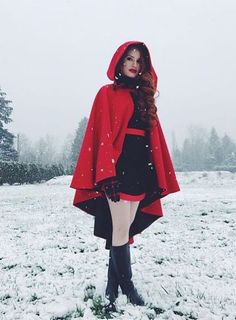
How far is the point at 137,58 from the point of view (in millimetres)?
3205

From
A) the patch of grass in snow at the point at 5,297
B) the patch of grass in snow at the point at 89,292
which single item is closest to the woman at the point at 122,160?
the patch of grass in snow at the point at 89,292

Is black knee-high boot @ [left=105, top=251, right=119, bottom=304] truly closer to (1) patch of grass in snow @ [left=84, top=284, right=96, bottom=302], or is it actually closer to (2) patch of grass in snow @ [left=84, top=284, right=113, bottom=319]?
(2) patch of grass in snow @ [left=84, top=284, right=113, bottom=319]

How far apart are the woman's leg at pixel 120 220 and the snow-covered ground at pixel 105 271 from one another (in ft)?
1.81

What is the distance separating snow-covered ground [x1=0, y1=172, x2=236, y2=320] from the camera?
9.49 ft

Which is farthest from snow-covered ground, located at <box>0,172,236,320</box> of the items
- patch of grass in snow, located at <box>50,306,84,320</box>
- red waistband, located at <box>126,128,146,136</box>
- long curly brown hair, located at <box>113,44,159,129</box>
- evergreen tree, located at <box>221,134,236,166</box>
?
evergreen tree, located at <box>221,134,236,166</box>

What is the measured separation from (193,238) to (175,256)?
1325 millimetres

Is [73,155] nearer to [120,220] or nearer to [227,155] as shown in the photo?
[227,155]

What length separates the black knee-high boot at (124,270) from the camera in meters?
2.99

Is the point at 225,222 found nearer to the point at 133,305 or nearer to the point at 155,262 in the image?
the point at 155,262

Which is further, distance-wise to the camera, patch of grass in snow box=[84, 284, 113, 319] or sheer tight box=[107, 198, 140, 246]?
sheer tight box=[107, 198, 140, 246]

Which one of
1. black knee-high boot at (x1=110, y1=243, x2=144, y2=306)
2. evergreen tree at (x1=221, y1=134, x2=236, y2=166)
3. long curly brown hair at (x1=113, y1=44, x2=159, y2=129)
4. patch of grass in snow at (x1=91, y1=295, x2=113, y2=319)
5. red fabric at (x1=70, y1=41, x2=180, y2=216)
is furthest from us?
evergreen tree at (x1=221, y1=134, x2=236, y2=166)

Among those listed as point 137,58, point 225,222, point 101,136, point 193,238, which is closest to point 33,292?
point 101,136

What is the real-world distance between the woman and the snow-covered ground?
320mm

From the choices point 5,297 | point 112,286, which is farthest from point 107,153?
point 5,297
